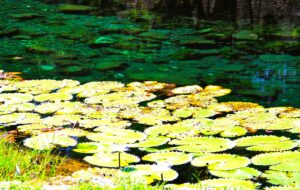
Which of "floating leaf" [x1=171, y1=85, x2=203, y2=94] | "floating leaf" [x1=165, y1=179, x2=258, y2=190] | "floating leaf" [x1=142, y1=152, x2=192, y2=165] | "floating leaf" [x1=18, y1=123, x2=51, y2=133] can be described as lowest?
"floating leaf" [x1=165, y1=179, x2=258, y2=190]

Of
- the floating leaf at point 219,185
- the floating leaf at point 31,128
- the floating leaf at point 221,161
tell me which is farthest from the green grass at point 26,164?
the floating leaf at point 221,161

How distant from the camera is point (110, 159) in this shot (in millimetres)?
3090

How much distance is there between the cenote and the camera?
9.86 ft

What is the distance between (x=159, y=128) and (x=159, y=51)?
2.66m

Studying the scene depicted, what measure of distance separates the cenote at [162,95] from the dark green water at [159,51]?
0.04 ft

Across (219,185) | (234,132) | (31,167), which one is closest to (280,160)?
(219,185)

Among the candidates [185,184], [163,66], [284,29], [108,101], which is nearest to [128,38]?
[163,66]

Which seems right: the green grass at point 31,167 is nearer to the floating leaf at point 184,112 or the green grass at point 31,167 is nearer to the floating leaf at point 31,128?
the floating leaf at point 31,128

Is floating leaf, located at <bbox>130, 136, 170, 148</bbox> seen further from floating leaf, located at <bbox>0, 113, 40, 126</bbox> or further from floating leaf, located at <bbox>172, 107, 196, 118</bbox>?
floating leaf, located at <bbox>0, 113, 40, 126</bbox>

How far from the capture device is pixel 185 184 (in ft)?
9.05

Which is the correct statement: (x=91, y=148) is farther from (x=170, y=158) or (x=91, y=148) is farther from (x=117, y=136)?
(x=170, y=158)

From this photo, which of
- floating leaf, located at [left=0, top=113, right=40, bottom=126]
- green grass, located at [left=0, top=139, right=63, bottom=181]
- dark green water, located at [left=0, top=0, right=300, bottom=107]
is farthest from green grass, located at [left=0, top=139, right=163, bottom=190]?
dark green water, located at [left=0, top=0, right=300, bottom=107]

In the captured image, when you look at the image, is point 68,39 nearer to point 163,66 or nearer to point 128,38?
point 128,38

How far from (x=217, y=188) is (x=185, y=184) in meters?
0.20
